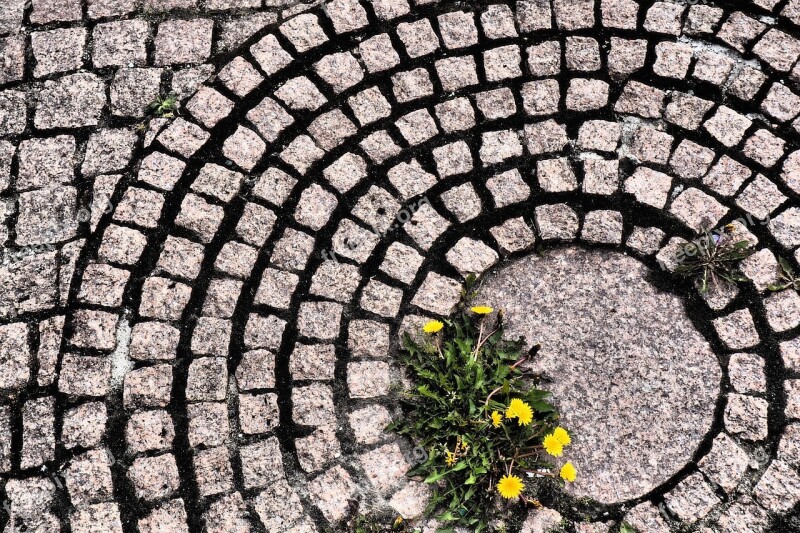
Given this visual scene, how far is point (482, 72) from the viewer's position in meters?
3.97

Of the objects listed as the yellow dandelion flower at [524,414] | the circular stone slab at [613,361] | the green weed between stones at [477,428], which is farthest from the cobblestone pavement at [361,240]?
the yellow dandelion flower at [524,414]

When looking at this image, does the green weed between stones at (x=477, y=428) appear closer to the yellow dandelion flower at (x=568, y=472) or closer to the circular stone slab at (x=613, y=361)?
the yellow dandelion flower at (x=568, y=472)

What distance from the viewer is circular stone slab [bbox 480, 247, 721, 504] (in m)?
3.44

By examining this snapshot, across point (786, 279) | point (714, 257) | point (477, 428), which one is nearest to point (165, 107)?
point (477, 428)

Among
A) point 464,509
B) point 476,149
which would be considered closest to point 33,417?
point 464,509

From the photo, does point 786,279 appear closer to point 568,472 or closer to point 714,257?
point 714,257

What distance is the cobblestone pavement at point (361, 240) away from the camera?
3383mm

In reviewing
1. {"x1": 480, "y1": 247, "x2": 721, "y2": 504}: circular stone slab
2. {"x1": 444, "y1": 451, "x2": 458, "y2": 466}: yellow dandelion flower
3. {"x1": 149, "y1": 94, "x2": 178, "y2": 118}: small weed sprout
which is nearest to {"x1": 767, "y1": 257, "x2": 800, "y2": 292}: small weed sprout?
{"x1": 480, "y1": 247, "x2": 721, "y2": 504}: circular stone slab

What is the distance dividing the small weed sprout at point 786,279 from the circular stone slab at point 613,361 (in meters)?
0.48

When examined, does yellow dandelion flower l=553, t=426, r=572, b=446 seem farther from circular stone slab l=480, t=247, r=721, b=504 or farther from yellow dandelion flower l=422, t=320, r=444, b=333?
yellow dandelion flower l=422, t=320, r=444, b=333

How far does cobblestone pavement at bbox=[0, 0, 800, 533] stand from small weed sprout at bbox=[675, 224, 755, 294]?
7 centimetres

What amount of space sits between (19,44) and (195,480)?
266cm

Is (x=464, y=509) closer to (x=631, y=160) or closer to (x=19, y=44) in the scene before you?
(x=631, y=160)

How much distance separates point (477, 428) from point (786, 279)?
176 cm
